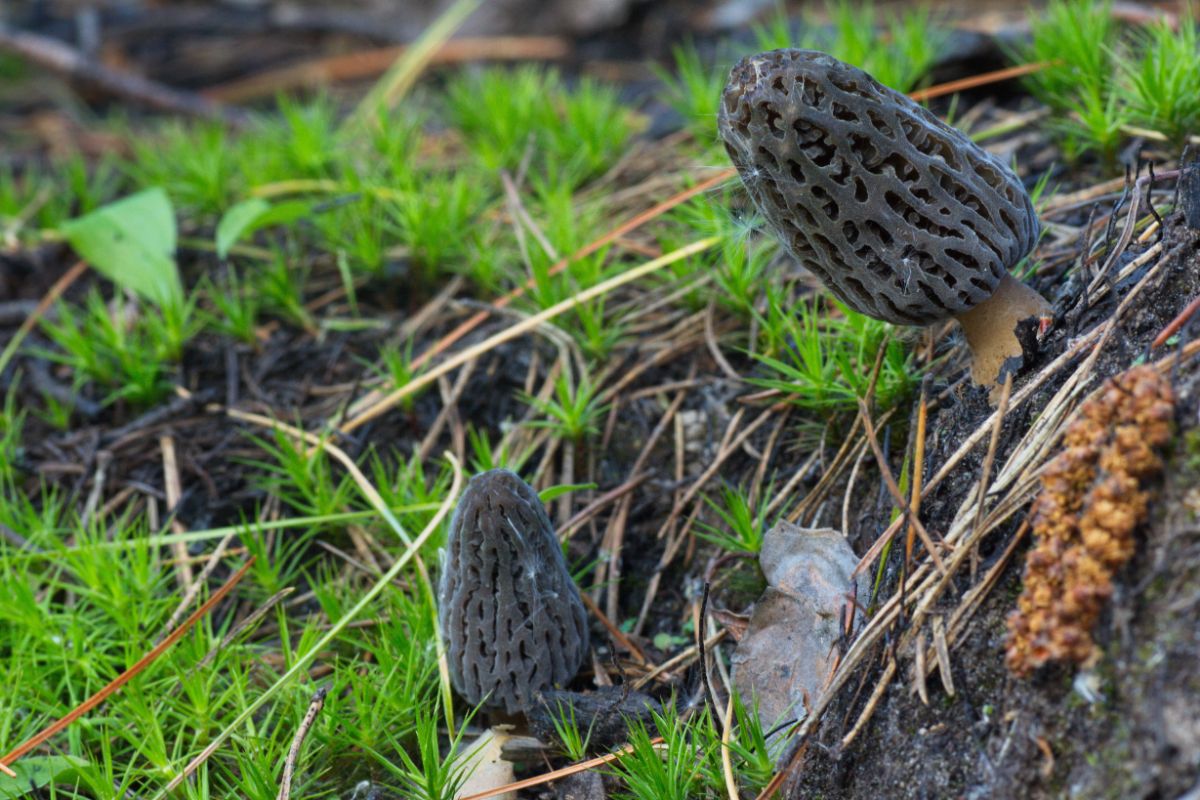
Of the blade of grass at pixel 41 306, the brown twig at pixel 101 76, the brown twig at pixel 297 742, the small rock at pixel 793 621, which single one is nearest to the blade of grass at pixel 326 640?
the brown twig at pixel 297 742

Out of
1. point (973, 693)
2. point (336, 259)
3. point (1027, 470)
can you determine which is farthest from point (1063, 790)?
point (336, 259)

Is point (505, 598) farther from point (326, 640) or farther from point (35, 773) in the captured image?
point (35, 773)

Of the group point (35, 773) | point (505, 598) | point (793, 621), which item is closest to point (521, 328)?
→ point (505, 598)

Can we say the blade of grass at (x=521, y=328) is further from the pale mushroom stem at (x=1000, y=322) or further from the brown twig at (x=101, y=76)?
the brown twig at (x=101, y=76)

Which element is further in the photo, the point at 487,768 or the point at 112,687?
the point at 112,687

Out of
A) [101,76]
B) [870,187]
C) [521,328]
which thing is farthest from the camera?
[101,76]

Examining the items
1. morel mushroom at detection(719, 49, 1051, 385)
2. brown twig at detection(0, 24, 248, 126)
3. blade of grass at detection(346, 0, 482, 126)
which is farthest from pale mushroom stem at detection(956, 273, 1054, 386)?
brown twig at detection(0, 24, 248, 126)

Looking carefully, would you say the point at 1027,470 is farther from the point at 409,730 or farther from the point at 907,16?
the point at 907,16
